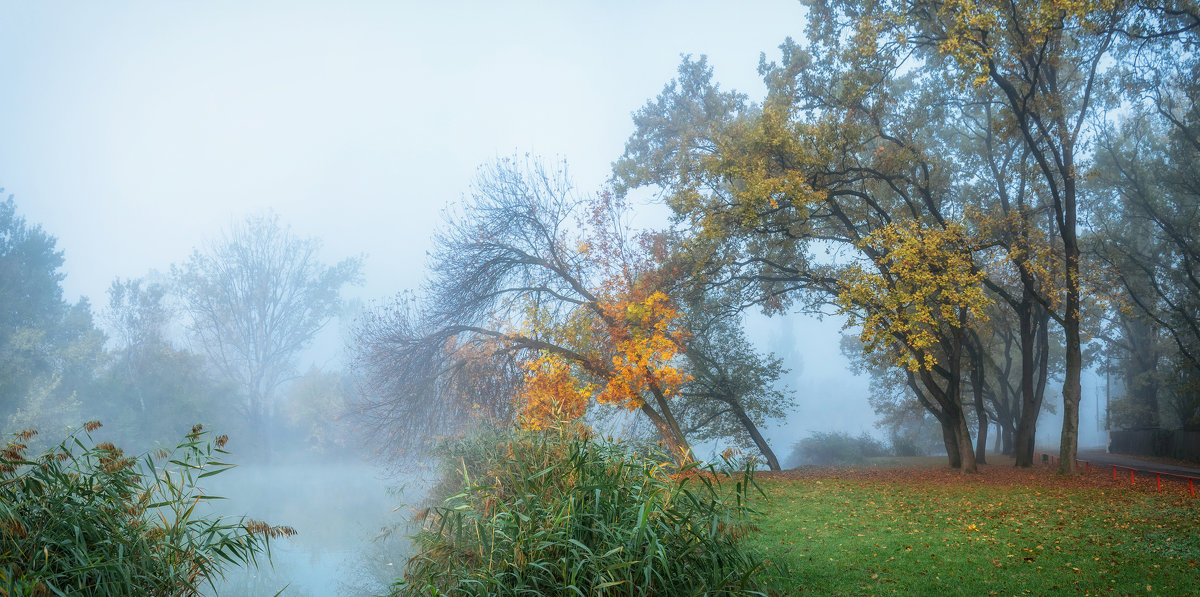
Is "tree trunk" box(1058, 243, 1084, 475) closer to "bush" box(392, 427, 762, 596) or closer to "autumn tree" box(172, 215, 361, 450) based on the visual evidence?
"bush" box(392, 427, 762, 596)

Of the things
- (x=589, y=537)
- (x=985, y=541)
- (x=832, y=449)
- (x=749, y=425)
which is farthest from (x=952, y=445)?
(x=589, y=537)

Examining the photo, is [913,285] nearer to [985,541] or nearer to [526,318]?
[985,541]

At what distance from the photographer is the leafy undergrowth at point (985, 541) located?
7.41m

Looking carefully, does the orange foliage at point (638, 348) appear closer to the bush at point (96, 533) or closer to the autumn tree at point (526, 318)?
the autumn tree at point (526, 318)

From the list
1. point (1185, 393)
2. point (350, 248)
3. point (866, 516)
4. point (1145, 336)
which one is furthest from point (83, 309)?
point (350, 248)

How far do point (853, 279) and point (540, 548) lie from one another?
11.9 meters

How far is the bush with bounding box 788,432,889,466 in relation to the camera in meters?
32.8

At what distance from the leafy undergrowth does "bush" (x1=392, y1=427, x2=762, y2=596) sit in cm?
122

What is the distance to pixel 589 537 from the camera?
6.53 meters

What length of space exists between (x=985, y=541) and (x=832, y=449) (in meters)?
25.6

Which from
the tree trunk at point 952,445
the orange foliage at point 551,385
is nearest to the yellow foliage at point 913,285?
the tree trunk at point 952,445

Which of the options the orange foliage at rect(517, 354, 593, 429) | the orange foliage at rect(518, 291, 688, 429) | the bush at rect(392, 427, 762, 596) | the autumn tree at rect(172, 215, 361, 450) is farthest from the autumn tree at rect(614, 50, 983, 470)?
the autumn tree at rect(172, 215, 361, 450)

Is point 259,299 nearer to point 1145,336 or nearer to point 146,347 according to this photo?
point 146,347

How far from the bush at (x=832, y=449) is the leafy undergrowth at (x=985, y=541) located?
19.1 meters
